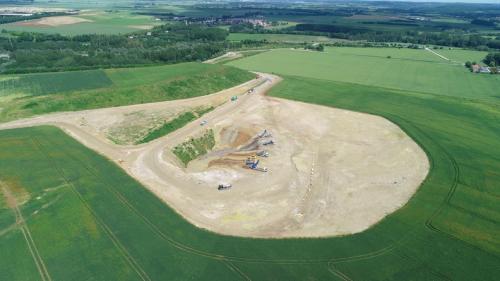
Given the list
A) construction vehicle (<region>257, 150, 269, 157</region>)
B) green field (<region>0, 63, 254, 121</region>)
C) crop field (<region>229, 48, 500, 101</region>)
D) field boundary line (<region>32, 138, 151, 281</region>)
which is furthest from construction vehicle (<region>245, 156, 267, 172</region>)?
crop field (<region>229, 48, 500, 101</region>)

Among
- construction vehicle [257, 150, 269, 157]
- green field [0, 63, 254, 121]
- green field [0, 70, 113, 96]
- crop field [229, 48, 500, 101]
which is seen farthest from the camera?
crop field [229, 48, 500, 101]

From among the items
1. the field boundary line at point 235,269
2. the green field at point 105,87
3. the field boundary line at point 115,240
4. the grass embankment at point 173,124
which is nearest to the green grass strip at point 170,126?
the grass embankment at point 173,124

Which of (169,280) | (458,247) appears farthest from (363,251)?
(169,280)

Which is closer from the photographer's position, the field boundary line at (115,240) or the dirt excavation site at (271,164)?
the field boundary line at (115,240)

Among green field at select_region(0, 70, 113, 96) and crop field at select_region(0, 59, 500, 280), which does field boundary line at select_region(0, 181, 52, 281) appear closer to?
crop field at select_region(0, 59, 500, 280)

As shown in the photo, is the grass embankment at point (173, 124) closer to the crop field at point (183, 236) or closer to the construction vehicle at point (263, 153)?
the crop field at point (183, 236)

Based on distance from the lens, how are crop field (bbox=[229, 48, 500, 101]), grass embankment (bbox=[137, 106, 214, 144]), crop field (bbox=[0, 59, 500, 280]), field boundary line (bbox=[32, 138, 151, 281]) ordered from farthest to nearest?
crop field (bbox=[229, 48, 500, 101]), grass embankment (bbox=[137, 106, 214, 144]), crop field (bbox=[0, 59, 500, 280]), field boundary line (bbox=[32, 138, 151, 281])

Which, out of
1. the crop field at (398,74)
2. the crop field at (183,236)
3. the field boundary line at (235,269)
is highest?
the crop field at (398,74)
